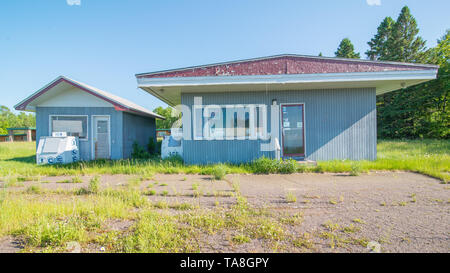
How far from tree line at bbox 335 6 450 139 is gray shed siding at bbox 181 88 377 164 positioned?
1683 cm

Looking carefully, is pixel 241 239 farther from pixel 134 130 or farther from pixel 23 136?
pixel 23 136

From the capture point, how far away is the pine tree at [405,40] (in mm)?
22375

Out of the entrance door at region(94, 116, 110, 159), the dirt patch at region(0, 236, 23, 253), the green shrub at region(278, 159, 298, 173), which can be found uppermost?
the entrance door at region(94, 116, 110, 159)

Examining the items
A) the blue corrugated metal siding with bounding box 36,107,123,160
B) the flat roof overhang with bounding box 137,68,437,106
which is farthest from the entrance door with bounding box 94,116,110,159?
the flat roof overhang with bounding box 137,68,437,106

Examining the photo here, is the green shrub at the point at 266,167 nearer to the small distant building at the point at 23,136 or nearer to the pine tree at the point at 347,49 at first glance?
the pine tree at the point at 347,49

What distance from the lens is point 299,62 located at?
6809 mm

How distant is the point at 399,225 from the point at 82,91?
467 inches

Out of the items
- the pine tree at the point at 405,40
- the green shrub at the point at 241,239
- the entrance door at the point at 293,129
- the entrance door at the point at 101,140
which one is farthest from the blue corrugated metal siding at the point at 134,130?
the pine tree at the point at 405,40

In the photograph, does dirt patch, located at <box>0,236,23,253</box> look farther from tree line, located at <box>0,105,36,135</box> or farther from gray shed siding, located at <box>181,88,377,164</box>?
tree line, located at <box>0,105,36,135</box>

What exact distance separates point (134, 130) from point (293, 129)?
27.3 feet

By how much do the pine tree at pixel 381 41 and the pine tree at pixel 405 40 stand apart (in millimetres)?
1089

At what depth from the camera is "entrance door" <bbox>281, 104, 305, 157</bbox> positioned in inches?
305

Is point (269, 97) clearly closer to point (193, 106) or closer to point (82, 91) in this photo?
point (193, 106)
